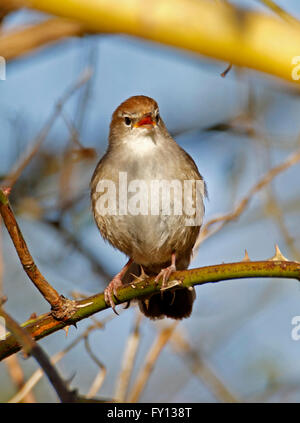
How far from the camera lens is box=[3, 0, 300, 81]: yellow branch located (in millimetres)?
1295

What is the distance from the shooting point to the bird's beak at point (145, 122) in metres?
4.88

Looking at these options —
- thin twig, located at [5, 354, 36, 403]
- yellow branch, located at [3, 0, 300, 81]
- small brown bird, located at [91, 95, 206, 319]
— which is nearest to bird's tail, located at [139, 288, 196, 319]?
small brown bird, located at [91, 95, 206, 319]

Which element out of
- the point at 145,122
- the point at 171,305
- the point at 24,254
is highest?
the point at 145,122

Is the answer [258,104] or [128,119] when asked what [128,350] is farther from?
[258,104]

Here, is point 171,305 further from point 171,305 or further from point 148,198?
point 148,198

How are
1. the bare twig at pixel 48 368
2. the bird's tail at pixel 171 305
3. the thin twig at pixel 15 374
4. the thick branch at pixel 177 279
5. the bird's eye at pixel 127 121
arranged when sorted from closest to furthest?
the bare twig at pixel 48 368
the thick branch at pixel 177 279
the thin twig at pixel 15 374
the bird's tail at pixel 171 305
the bird's eye at pixel 127 121

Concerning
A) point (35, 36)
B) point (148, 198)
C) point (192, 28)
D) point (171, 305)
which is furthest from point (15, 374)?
point (192, 28)

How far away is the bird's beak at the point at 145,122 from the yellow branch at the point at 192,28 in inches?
139

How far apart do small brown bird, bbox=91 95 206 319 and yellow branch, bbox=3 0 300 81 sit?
3.04 m

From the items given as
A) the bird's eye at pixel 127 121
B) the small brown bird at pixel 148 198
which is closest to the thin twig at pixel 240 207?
the small brown bird at pixel 148 198

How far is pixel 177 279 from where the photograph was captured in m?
2.91

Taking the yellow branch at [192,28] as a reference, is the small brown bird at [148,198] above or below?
A: above

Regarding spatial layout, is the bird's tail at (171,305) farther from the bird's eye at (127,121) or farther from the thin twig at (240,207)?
the bird's eye at (127,121)

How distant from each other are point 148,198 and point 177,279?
5.06ft
